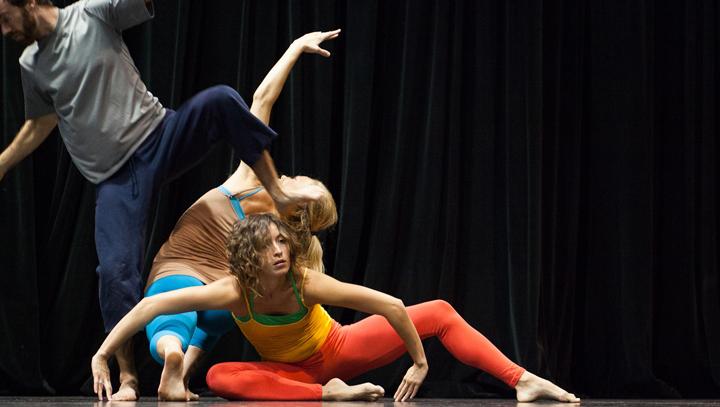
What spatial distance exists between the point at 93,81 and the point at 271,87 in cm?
53

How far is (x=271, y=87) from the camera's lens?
10.2 feet

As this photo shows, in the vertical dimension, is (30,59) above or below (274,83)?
above

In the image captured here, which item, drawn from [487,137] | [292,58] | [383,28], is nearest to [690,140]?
[487,137]

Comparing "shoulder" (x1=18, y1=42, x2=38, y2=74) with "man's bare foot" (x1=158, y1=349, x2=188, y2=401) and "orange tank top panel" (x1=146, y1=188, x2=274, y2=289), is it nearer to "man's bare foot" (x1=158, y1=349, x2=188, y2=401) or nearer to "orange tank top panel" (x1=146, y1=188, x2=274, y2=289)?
"orange tank top panel" (x1=146, y1=188, x2=274, y2=289)

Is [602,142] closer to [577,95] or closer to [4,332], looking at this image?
[577,95]

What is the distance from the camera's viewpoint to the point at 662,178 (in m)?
4.36

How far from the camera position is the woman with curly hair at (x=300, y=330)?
267 centimetres

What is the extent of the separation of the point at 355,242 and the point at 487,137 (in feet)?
2.33

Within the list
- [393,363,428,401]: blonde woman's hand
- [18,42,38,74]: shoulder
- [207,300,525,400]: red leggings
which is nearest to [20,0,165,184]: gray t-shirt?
[18,42,38,74]: shoulder

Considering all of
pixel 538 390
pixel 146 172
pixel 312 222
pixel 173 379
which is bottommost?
pixel 538 390

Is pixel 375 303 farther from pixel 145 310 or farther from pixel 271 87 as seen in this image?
pixel 271 87

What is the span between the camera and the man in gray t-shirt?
111 inches

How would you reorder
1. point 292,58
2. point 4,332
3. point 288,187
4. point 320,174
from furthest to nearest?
point 320,174 < point 4,332 < point 292,58 < point 288,187

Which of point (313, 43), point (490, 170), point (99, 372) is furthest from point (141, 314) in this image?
point (490, 170)
